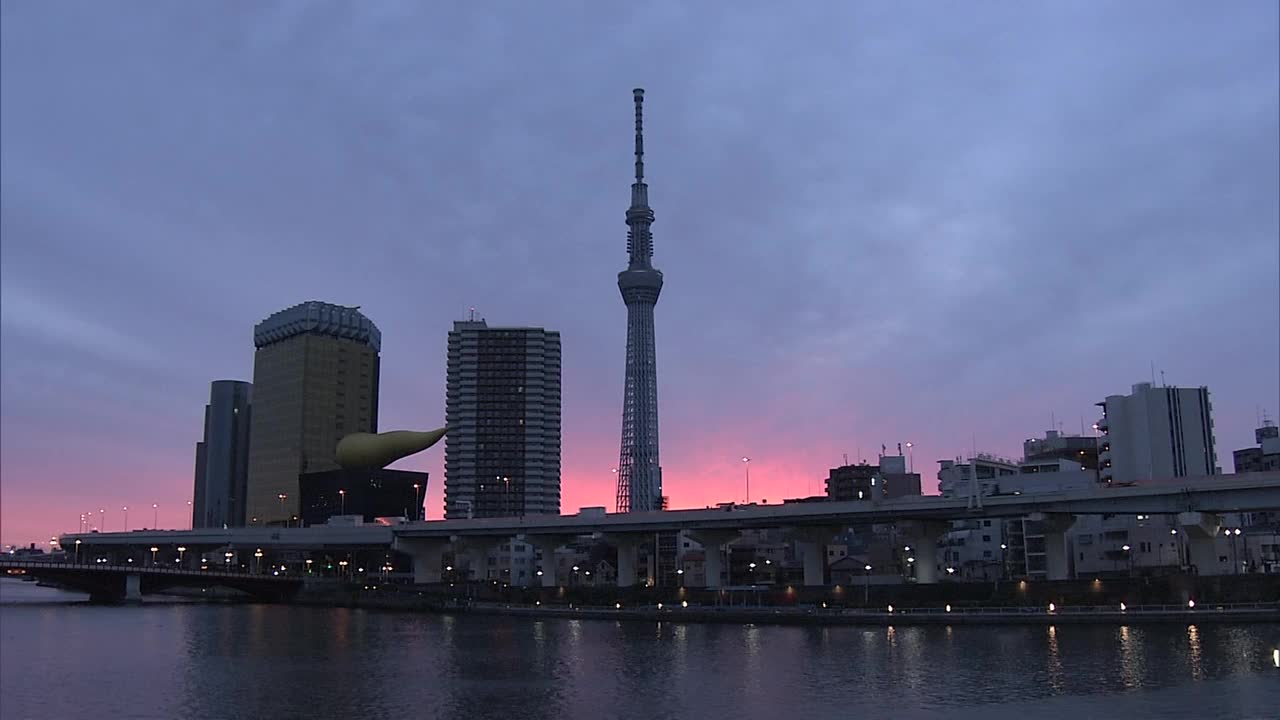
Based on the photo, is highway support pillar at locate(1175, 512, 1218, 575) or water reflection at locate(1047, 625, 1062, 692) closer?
water reflection at locate(1047, 625, 1062, 692)

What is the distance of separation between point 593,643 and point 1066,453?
10562 centimetres

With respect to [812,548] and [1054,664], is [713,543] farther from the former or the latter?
[1054,664]

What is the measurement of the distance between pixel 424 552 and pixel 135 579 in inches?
1417

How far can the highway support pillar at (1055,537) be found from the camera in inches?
3561

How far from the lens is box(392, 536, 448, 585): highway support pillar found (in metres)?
138

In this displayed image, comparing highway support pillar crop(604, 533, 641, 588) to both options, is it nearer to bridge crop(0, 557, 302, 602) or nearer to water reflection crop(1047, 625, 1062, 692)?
bridge crop(0, 557, 302, 602)

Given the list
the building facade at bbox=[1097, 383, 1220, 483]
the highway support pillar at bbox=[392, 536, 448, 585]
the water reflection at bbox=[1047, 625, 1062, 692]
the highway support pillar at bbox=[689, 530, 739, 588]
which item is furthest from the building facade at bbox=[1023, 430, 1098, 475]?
the water reflection at bbox=[1047, 625, 1062, 692]

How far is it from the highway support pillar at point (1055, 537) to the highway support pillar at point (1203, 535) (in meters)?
9.35

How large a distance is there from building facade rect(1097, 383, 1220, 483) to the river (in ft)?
261

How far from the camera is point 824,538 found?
343 feet

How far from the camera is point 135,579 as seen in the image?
141 m

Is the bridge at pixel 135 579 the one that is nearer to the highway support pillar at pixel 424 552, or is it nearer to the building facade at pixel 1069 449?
the highway support pillar at pixel 424 552

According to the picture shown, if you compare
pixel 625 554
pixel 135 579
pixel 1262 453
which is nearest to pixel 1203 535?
pixel 625 554

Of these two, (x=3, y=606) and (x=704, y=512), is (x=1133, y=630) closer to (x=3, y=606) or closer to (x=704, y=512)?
(x=704, y=512)
